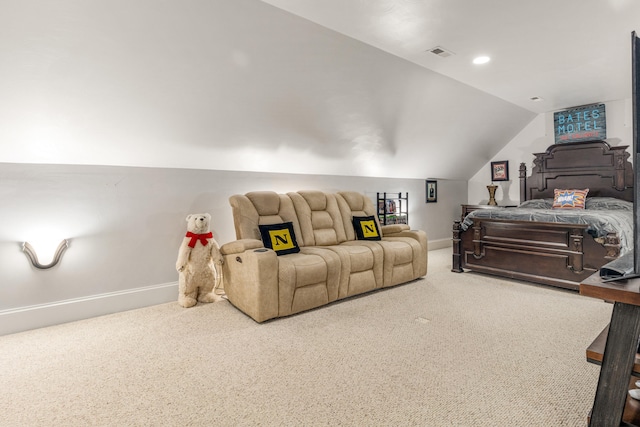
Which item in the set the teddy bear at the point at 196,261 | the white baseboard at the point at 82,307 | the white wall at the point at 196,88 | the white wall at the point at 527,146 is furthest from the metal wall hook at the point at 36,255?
the white wall at the point at 527,146

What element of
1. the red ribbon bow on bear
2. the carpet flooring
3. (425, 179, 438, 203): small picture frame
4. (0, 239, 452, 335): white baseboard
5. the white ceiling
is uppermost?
the white ceiling

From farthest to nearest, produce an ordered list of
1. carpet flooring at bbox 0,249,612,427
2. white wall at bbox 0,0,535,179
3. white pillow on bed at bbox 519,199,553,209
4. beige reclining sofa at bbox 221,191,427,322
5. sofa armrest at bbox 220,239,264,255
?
white pillow on bed at bbox 519,199,553,209, sofa armrest at bbox 220,239,264,255, beige reclining sofa at bbox 221,191,427,322, white wall at bbox 0,0,535,179, carpet flooring at bbox 0,249,612,427

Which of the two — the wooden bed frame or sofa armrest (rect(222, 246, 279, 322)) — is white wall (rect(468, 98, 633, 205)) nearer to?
the wooden bed frame

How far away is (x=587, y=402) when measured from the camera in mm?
1723

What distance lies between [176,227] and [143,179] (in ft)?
1.87

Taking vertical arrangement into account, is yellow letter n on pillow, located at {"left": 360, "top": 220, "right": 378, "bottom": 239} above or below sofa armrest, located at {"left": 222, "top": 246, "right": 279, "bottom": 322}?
above

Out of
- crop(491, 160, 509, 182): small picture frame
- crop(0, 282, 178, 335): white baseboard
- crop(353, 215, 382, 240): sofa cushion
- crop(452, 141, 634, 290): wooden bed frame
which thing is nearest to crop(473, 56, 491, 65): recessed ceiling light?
crop(452, 141, 634, 290): wooden bed frame

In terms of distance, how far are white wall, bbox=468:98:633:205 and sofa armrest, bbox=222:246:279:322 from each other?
554 cm

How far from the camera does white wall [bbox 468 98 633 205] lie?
5.31 metres

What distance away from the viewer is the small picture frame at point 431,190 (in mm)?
6453

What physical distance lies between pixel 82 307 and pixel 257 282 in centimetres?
163

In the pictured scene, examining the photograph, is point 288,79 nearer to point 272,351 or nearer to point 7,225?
point 272,351

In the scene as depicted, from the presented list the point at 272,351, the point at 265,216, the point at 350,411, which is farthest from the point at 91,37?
the point at 350,411

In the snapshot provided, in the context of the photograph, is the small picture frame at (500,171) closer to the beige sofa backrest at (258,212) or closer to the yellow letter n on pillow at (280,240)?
the beige sofa backrest at (258,212)
